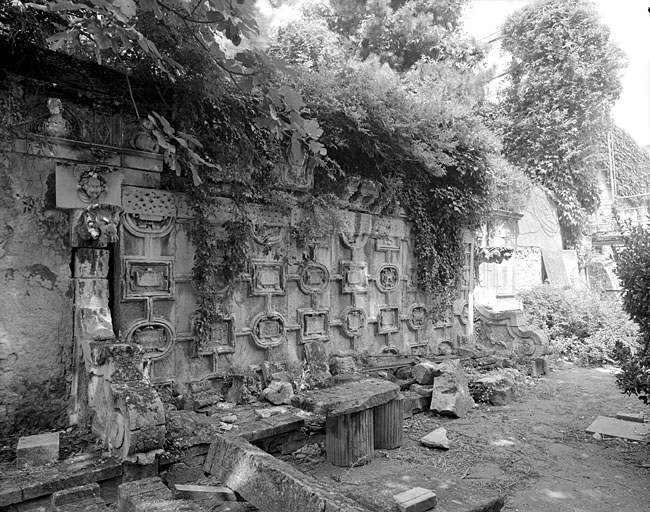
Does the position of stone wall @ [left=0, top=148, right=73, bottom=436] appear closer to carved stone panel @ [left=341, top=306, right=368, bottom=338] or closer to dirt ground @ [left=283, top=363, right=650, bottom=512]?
dirt ground @ [left=283, top=363, right=650, bottom=512]

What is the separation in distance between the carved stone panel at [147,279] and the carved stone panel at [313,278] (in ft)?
5.98

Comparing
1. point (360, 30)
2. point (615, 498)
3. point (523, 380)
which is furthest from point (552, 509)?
point (360, 30)

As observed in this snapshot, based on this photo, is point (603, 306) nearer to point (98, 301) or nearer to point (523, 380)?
point (523, 380)

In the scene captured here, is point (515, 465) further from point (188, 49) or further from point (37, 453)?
point (188, 49)

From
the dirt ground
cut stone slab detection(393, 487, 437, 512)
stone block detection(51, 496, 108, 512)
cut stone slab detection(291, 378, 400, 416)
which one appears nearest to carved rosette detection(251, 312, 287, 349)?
cut stone slab detection(291, 378, 400, 416)

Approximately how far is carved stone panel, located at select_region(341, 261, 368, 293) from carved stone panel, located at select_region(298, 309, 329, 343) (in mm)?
541

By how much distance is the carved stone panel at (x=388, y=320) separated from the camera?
24.3 ft

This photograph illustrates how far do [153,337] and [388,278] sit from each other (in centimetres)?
383

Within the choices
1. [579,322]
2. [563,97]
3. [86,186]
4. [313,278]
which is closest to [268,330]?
[313,278]

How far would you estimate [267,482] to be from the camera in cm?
261

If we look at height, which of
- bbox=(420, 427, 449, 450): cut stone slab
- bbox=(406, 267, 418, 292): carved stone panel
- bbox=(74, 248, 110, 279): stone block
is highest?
bbox=(74, 248, 110, 279): stone block

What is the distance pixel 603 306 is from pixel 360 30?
10471 millimetres

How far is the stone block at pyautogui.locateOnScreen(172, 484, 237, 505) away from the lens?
296 centimetres

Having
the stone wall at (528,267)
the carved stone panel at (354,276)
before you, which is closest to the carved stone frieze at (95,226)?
the carved stone panel at (354,276)
